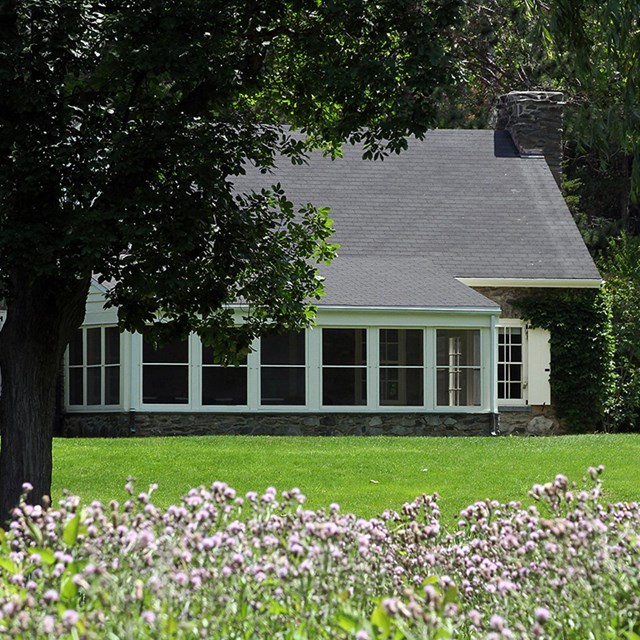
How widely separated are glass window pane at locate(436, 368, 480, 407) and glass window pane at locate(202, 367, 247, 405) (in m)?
3.37

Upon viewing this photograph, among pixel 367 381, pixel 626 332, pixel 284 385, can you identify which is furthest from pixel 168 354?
pixel 626 332

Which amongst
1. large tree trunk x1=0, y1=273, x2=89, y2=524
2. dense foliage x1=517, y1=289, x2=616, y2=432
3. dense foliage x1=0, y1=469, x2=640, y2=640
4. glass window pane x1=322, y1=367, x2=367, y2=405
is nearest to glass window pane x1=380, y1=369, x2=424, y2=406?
glass window pane x1=322, y1=367, x2=367, y2=405

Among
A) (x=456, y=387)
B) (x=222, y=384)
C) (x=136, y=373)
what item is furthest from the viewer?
(x=456, y=387)

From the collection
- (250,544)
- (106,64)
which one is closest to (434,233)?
(106,64)

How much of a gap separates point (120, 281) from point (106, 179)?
0.90 metres

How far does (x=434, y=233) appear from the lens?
2306cm

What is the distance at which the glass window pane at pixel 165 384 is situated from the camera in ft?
66.7

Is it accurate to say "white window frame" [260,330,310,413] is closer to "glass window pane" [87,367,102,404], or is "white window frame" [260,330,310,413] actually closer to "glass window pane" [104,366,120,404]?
"glass window pane" [104,366,120,404]

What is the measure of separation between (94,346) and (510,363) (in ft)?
24.1

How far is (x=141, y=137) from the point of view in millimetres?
7754

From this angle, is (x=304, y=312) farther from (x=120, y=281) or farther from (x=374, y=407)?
(x=374, y=407)

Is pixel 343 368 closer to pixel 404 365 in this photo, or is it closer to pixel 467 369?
pixel 404 365

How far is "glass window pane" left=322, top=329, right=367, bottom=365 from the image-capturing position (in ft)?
68.3

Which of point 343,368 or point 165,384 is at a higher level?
point 343,368
